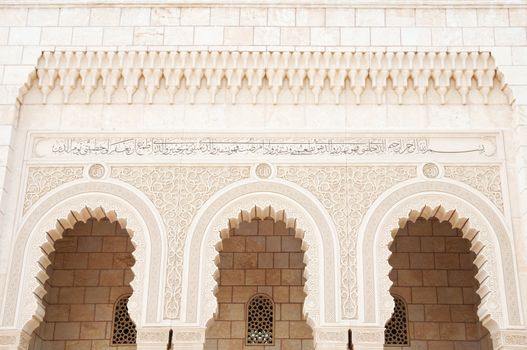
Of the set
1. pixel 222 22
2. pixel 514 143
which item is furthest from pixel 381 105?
pixel 222 22

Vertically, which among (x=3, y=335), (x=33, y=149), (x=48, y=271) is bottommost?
(x=3, y=335)

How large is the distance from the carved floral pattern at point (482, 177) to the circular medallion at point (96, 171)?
247cm

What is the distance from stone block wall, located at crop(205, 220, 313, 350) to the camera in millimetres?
6352

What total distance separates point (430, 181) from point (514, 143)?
68 cm

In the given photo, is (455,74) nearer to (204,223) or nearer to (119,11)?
(204,223)

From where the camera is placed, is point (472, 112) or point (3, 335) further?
point (472, 112)

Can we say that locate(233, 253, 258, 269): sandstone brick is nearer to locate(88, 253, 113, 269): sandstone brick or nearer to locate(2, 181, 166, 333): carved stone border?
locate(88, 253, 113, 269): sandstone brick

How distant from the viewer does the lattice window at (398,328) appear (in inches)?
250

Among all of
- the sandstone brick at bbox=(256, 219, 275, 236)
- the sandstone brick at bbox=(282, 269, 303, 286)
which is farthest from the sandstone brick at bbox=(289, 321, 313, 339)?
the sandstone brick at bbox=(256, 219, 275, 236)

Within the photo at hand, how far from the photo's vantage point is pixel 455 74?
559 cm

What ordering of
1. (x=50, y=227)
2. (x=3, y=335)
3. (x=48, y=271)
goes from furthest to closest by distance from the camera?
1. (x=48, y=271)
2. (x=50, y=227)
3. (x=3, y=335)

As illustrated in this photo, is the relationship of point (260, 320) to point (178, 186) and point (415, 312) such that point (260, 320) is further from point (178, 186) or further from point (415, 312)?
point (178, 186)

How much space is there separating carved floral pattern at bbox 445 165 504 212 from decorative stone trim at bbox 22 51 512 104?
20.8 inches

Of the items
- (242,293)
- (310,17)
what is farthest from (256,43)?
(242,293)
